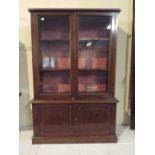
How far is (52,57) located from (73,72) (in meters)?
0.39

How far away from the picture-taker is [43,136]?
102 inches

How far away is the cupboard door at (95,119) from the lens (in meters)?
2.56

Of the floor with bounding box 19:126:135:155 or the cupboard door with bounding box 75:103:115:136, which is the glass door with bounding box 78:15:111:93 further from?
the floor with bounding box 19:126:135:155

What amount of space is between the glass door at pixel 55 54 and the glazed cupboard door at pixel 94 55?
7.0 inches

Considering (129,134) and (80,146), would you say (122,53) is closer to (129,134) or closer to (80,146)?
(129,134)

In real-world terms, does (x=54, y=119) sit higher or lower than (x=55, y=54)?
lower

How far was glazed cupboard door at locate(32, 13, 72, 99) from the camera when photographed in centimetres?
254

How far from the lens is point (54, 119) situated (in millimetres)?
2564

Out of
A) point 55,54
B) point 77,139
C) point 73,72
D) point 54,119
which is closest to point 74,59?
point 73,72

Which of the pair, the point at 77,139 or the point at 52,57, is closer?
the point at 77,139

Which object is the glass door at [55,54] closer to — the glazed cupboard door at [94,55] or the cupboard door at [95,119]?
the glazed cupboard door at [94,55]

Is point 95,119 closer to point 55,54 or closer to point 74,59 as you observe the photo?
point 74,59
